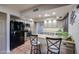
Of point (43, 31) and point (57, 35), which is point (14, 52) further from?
point (57, 35)

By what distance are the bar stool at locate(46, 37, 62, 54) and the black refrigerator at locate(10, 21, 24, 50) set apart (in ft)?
1.70

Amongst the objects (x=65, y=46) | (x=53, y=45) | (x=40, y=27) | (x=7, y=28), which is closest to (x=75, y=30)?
(x=65, y=46)

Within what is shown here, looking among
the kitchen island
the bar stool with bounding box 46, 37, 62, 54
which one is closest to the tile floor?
the kitchen island

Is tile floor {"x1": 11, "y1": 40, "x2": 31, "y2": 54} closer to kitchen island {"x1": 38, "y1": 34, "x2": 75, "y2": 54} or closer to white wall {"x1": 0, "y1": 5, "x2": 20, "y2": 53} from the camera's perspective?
white wall {"x1": 0, "y1": 5, "x2": 20, "y2": 53}

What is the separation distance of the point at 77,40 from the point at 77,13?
0.47 m

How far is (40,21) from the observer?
1924 mm

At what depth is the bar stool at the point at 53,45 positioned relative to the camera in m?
1.88

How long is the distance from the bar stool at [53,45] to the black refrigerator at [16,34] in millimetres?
519

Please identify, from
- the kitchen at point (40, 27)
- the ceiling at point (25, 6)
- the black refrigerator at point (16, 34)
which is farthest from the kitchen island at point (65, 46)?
the ceiling at point (25, 6)

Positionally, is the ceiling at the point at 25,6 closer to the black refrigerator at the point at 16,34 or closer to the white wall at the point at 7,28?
the white wall at the point at 7,28

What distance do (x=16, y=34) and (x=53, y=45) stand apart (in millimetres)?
733

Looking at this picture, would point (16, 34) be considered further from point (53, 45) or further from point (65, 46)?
point (65, 46)

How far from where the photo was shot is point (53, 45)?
75.2 inches
